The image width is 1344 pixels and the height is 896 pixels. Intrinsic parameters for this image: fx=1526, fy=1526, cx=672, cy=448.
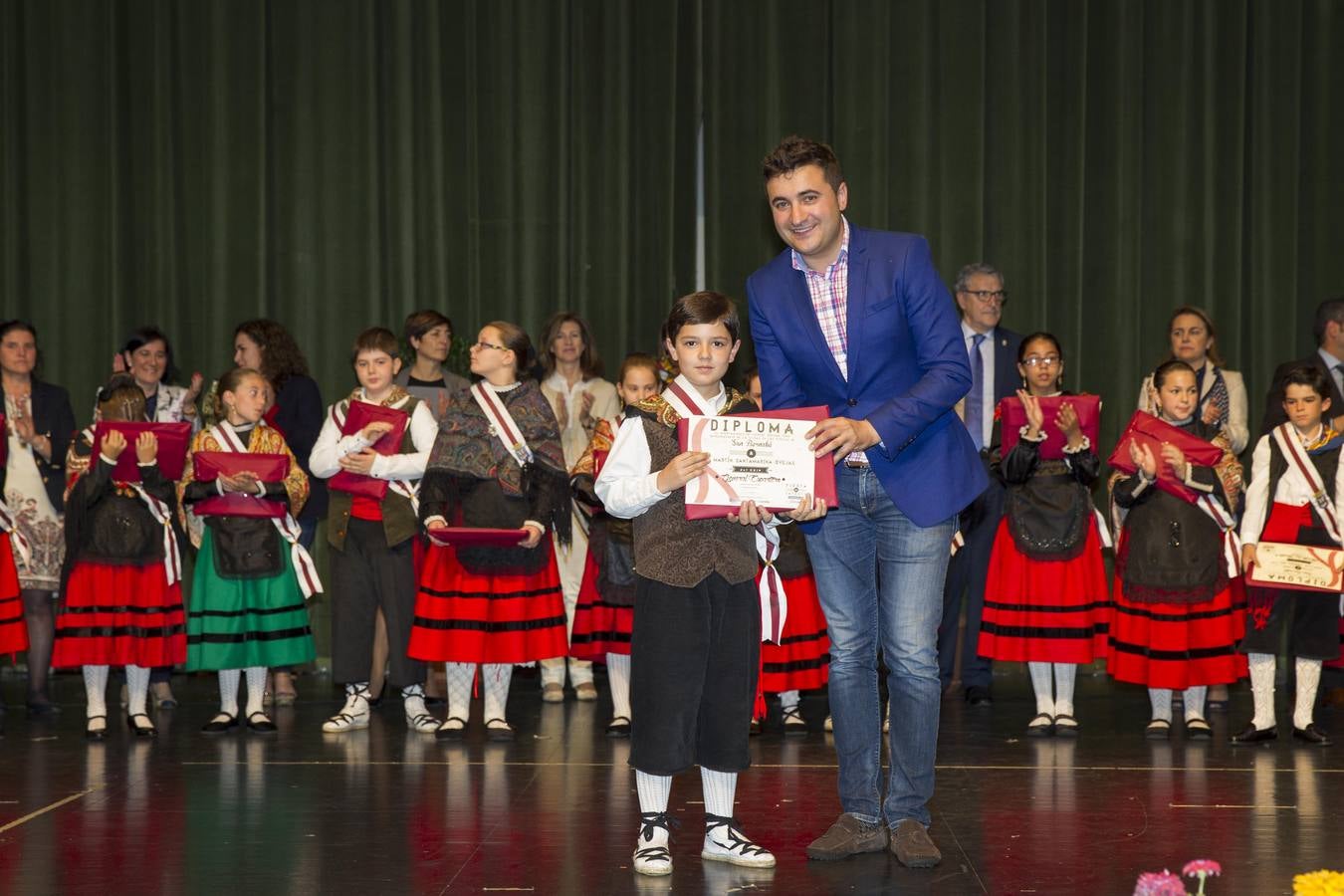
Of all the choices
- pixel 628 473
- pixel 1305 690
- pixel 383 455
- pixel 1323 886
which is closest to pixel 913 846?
pixel 628 473

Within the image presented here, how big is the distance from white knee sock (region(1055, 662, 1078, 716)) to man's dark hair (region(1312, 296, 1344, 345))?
80.3 inches

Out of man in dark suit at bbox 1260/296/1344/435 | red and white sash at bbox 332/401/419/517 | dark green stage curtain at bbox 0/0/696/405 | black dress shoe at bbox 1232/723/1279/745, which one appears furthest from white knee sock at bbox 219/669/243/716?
man in dark suit at bbox 1260/296/1344/435

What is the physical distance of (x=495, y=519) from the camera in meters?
5.78

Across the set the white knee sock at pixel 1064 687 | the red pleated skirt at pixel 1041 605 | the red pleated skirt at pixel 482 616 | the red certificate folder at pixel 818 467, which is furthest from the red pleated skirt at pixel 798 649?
the red certificate folder at pixel 818 467

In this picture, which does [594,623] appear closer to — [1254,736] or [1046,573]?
[1046,573]

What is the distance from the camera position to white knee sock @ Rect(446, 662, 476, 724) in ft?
19.7

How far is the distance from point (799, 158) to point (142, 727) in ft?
12.4

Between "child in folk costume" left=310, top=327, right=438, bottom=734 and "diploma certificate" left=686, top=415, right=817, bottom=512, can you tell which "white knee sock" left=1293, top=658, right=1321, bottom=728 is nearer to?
"diploma certificate" left=686, top=415, right=817, bottom=512

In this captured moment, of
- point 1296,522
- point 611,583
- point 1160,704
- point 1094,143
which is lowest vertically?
point 1160,704

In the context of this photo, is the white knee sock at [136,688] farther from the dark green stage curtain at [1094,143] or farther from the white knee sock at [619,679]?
the dark green stage curtain at [1094,143]

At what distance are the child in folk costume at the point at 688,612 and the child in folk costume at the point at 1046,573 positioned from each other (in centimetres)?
232

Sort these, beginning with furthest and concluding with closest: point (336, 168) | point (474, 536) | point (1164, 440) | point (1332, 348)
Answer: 1. point (336, 168)
2. point (1332, 348)
3. point (1164, 440)
4. point (474, 536)

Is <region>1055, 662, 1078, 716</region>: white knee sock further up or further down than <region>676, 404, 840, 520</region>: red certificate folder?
further down

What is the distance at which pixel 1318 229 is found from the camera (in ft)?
26.7
